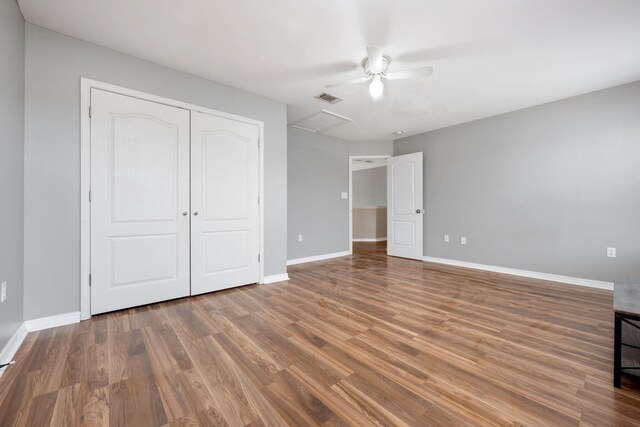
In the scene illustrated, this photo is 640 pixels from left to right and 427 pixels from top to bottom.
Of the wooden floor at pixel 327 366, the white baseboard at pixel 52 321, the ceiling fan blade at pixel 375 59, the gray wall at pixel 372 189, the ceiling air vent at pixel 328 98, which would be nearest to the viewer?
the wooden floor at pixel 327 366

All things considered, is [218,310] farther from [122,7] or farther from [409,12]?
[409,12]

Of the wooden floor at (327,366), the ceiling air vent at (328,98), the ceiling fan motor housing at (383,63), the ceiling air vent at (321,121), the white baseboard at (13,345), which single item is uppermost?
the ceiling air vent at (321,121)

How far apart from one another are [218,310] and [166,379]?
3.38ft

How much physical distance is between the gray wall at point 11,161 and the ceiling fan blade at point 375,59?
2474 millimetres

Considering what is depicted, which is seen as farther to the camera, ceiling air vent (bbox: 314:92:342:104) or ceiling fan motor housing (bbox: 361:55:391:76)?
ceiling air vent (bbox: 314:92:342:104)

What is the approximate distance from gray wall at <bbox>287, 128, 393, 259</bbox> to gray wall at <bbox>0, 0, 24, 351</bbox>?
3147 millimetres

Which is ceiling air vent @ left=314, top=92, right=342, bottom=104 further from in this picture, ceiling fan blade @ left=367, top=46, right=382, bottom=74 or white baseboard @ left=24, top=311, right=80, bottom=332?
white baseboard @ left=24, top=311, right=80, bottom=332

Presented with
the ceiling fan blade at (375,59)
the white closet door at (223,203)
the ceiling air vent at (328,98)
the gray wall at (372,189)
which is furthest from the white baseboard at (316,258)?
the gray wall at (372,189)

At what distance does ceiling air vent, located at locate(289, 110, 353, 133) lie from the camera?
4.06 metres

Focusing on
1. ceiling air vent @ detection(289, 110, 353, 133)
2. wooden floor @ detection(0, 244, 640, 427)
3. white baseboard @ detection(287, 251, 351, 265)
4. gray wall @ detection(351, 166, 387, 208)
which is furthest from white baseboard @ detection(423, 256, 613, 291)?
gray wall @ detection(351, 166, 387, 208)

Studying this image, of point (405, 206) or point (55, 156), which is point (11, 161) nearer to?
point (55, 156)

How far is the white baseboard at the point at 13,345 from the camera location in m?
1.61

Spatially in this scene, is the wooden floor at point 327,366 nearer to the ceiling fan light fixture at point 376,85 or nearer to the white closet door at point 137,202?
the white closet door at point 137,202

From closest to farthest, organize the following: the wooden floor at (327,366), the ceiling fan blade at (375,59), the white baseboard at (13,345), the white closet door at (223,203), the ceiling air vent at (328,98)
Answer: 1. the wooden floor at (327,366)
2. the white baseboard at (13,345)
3. the ceiling fan blade at (375,59)
4. the white closet door at (223,203)
5. the ceiling air vent at (328,98)
